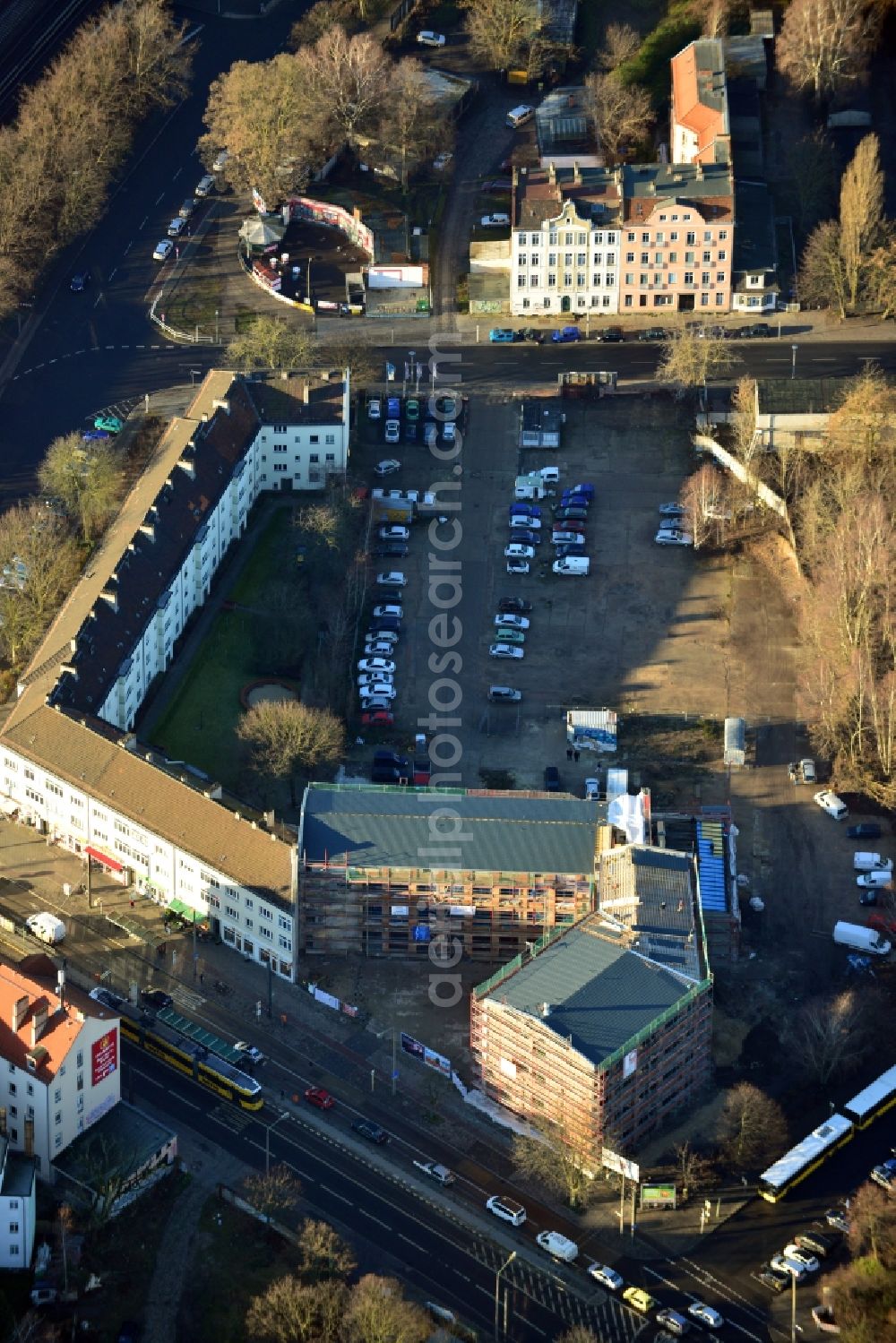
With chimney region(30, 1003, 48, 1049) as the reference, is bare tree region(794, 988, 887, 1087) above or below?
below

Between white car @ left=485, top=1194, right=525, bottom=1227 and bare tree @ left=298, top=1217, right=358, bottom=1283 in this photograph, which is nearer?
bare tree @ left=298, top=1217, right=358, bottom=1283

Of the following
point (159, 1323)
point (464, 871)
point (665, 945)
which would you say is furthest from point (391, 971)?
point (159, 1323)

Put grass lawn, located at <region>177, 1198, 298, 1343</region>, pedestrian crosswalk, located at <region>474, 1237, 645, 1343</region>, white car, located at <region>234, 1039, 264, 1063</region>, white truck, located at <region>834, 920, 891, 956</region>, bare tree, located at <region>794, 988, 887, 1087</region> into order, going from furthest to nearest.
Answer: white truck, located at <region>834, 920, 891, 956</region> < white car, located at <region>234, 1039, 264, 1063</region> < bare tree, located at <region>794, 988, 887, 1087</region> < pedestrian crosswalk, located at <region>474, 1237, 645, 1343</region> < grass lawn, located at <region>177, 1198, 298, 1343</region>

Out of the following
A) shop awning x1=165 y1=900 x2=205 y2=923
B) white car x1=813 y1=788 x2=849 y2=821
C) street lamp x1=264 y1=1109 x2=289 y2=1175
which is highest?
white car x1=813 y1=788 x2=849 y2=821

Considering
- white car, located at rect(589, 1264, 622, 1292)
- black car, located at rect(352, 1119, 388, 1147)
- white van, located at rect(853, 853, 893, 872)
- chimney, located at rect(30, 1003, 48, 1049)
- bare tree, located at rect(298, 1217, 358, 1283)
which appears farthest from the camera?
white van, located at rect(853, 853, 893, 872)

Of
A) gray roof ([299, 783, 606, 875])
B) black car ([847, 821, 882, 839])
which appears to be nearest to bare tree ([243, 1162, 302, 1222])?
gray roof ([299, 783, 606, 875])

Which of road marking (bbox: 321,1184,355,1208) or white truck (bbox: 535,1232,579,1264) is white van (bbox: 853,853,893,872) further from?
road marking (bbox: 321,1184,355,1208)

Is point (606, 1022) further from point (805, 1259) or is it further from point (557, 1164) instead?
point (805, 1259)
